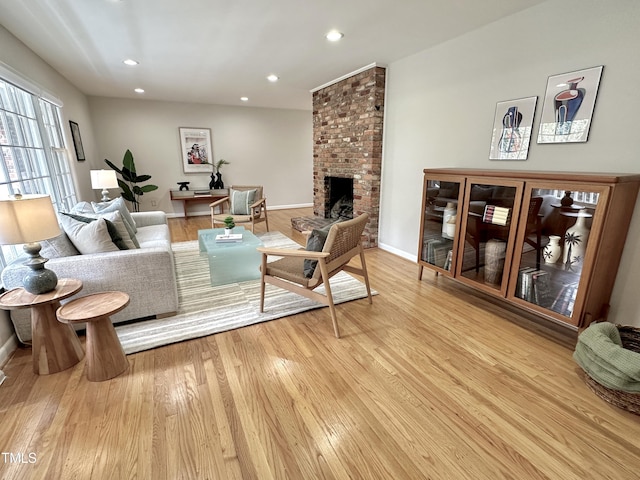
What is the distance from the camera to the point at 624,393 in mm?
1506

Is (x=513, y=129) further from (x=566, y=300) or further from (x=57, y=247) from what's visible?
(x=57, y=247)

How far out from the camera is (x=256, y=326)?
90.7 inches

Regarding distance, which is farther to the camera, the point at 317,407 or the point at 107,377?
the point at 107,377

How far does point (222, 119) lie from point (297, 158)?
1.89m

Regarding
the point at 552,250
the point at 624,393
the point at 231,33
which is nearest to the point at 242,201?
the point at 231,33

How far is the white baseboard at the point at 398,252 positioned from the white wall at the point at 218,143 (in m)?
3.83

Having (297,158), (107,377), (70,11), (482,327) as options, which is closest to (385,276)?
(482,327)

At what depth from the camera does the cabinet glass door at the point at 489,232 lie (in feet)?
7.38

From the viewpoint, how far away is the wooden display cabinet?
71.1 inches

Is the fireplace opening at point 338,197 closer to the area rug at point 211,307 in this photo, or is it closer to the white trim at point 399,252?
the white trim at point 399,252

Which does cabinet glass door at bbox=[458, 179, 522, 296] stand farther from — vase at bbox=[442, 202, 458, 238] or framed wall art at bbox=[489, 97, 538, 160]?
framed wall art at bbox=[489, 97, 538, 160]

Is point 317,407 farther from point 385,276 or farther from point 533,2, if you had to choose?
point 533,2

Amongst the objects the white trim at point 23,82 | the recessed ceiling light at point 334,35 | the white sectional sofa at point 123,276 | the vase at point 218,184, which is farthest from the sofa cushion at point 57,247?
the vase at point 218,184

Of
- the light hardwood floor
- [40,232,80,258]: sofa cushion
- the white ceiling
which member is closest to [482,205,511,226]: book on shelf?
the light hardwood floor
